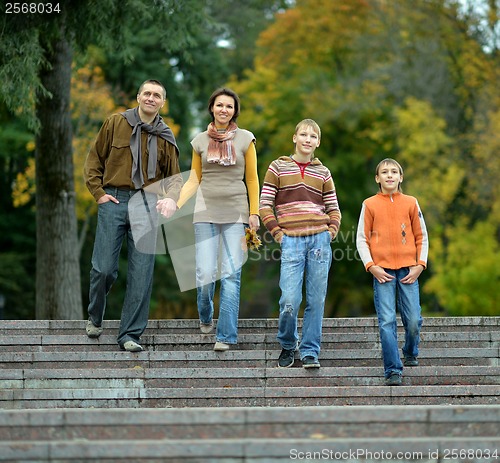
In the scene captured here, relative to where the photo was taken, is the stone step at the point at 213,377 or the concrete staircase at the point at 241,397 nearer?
the concrete staircase at the point at 241,397

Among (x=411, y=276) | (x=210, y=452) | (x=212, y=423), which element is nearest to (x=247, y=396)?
(x=411, y=276)

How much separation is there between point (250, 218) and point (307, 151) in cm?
72

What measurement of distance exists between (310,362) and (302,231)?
1.02 m

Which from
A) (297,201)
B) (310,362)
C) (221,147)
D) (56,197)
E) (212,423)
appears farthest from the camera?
(56,197)

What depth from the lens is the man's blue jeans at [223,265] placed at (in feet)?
26.8

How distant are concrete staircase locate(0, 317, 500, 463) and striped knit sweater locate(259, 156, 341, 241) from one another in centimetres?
109

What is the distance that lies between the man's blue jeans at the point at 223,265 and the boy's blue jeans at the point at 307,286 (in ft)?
1.37

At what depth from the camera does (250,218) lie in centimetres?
827

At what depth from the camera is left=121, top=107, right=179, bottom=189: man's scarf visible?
8.31m

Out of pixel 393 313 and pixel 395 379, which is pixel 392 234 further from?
pixel 395 379

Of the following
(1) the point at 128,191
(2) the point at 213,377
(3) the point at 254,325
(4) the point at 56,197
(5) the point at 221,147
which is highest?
(5) the point at 221,147

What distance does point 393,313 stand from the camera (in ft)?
25.1

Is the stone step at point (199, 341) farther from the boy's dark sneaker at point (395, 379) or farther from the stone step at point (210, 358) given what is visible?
the boy's dark sneaker at point (395, 379)

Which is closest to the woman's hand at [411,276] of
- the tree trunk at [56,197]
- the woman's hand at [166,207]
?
the woman's hand at [166,207]
